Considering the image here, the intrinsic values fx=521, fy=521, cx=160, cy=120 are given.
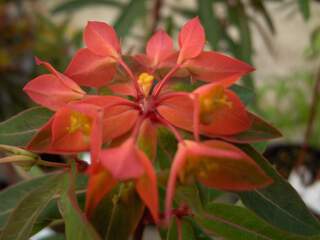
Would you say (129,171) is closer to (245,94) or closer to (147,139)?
(147,139)

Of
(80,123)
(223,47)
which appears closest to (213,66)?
(80,123)

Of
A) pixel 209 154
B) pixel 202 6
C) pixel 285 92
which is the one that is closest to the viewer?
pixel 209 154

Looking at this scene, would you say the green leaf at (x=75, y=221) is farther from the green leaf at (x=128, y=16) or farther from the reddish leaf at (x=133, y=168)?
the green leaf at (x=128, y=16)

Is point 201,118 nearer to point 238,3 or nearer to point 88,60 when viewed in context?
point 88,60

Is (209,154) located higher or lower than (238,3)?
higher

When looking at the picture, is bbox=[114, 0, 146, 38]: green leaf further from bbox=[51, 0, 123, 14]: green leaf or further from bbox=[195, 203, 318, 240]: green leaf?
bbox=[195, 203, 318, 240]: green leaf

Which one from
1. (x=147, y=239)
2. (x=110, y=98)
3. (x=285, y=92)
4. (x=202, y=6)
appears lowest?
(x=285, y=92)

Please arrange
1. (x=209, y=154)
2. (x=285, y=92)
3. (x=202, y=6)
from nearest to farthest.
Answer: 1. (x=209, y=154)
2. (x=202, y=6)
3. (x=285, y=92)

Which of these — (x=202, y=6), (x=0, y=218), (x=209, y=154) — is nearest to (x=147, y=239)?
(x=0, y=218)

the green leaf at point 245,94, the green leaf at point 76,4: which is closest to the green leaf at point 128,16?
the green leaf at point 76,4
